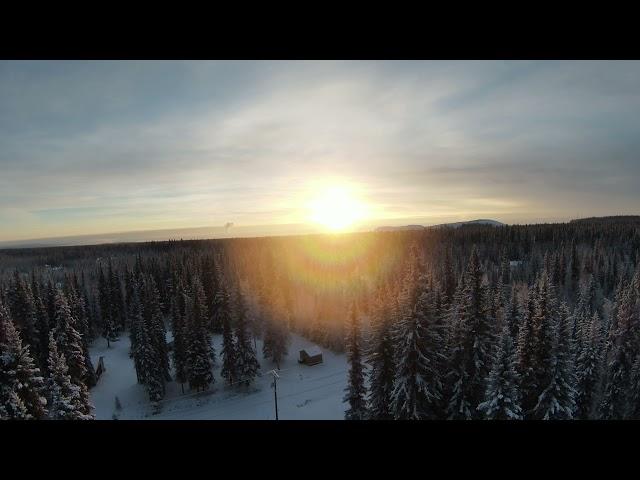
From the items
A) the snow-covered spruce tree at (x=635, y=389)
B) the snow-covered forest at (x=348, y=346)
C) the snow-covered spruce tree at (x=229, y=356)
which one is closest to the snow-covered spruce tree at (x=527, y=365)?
the snow-covered forest at (x=348, y=346)

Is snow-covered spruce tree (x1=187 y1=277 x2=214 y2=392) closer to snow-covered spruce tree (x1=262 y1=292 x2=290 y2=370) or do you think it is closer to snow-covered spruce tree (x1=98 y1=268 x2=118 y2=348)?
snow-covered spruce tree (x1=262 y1=292 x2=290 y2=370)

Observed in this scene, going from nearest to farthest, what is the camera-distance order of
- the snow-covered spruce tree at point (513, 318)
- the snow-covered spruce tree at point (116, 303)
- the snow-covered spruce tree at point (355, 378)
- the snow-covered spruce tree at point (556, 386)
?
the snow-covered spruce tree at point (556, 386) → the snow-covered spruce tree at point (355, 378) → the snow-covered spruce tree at point (513, 318) → the snow-covered spruce tree at point (116, 303)

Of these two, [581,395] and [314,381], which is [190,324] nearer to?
[314,381]

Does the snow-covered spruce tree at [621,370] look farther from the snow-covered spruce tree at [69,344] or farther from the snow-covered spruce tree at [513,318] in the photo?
the snow-covered spruce tree at [69,344]

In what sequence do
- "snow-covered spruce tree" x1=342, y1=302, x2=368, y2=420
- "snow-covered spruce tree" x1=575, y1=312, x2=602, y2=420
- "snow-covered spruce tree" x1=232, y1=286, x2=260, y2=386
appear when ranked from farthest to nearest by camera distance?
"snow-covered spruce tree" x1=232, y1=286, x2=260, y2=386, "snow-covered spruce tree" x1=342, y1=302, x2=368, y2=420, "snow-covered spruce tree" x1=575, y1=312, x2=602, y2=420

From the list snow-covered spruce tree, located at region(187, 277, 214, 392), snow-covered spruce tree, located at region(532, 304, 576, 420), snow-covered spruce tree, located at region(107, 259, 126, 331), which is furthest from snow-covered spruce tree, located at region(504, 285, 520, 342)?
snow-covered spruce tree, located at region(107, 259, 126, 331)

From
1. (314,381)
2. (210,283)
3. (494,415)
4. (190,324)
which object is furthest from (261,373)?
(494,415)
